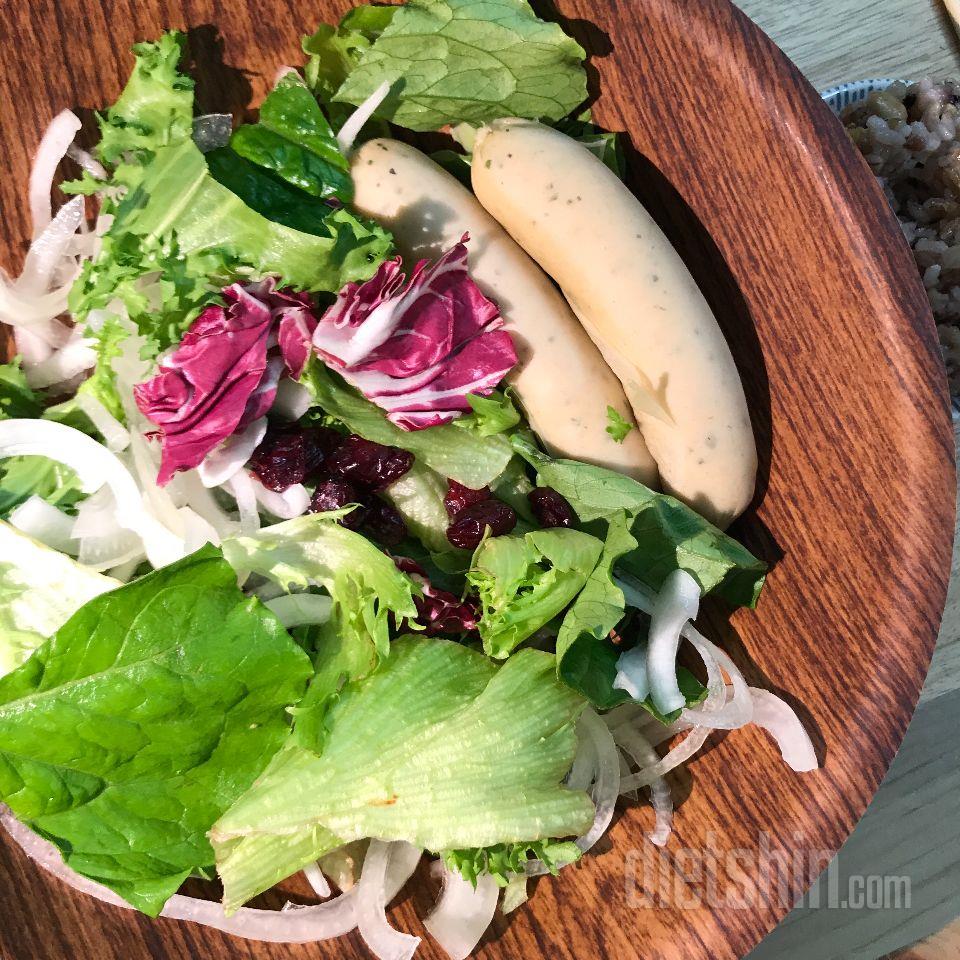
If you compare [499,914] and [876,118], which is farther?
[876,118]

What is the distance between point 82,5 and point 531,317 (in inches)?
33.3

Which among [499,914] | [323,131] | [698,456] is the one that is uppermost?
[323,131]

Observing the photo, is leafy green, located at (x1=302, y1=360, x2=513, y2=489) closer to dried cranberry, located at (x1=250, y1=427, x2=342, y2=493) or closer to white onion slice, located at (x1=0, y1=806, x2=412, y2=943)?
dried cranberry, located at (x1=250, y1=427, x2=342, y2=493)

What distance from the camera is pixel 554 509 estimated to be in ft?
4.55

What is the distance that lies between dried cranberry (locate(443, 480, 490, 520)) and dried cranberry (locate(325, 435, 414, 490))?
0.08 meters

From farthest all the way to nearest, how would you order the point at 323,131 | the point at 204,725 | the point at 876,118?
the point at 876,118 → the point at 323,131 → the point at 204,725

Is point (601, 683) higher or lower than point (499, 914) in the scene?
higher

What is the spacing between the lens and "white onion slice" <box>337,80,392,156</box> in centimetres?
133

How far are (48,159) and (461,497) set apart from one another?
84 cm

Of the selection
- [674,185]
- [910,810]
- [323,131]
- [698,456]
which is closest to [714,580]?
[698,456]

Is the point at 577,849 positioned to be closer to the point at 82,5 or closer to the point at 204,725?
the point at 204,725

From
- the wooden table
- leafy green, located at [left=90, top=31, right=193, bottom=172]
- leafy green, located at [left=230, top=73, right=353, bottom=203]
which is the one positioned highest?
leafy green, located at [left=90, top=31, right=193, bottom=172]

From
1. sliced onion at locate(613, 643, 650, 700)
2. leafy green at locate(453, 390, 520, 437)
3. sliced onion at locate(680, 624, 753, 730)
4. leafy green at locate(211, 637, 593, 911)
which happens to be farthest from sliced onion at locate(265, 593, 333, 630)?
sliced onion at locate(680, 624, 753, 730)

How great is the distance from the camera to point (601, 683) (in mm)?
1309
